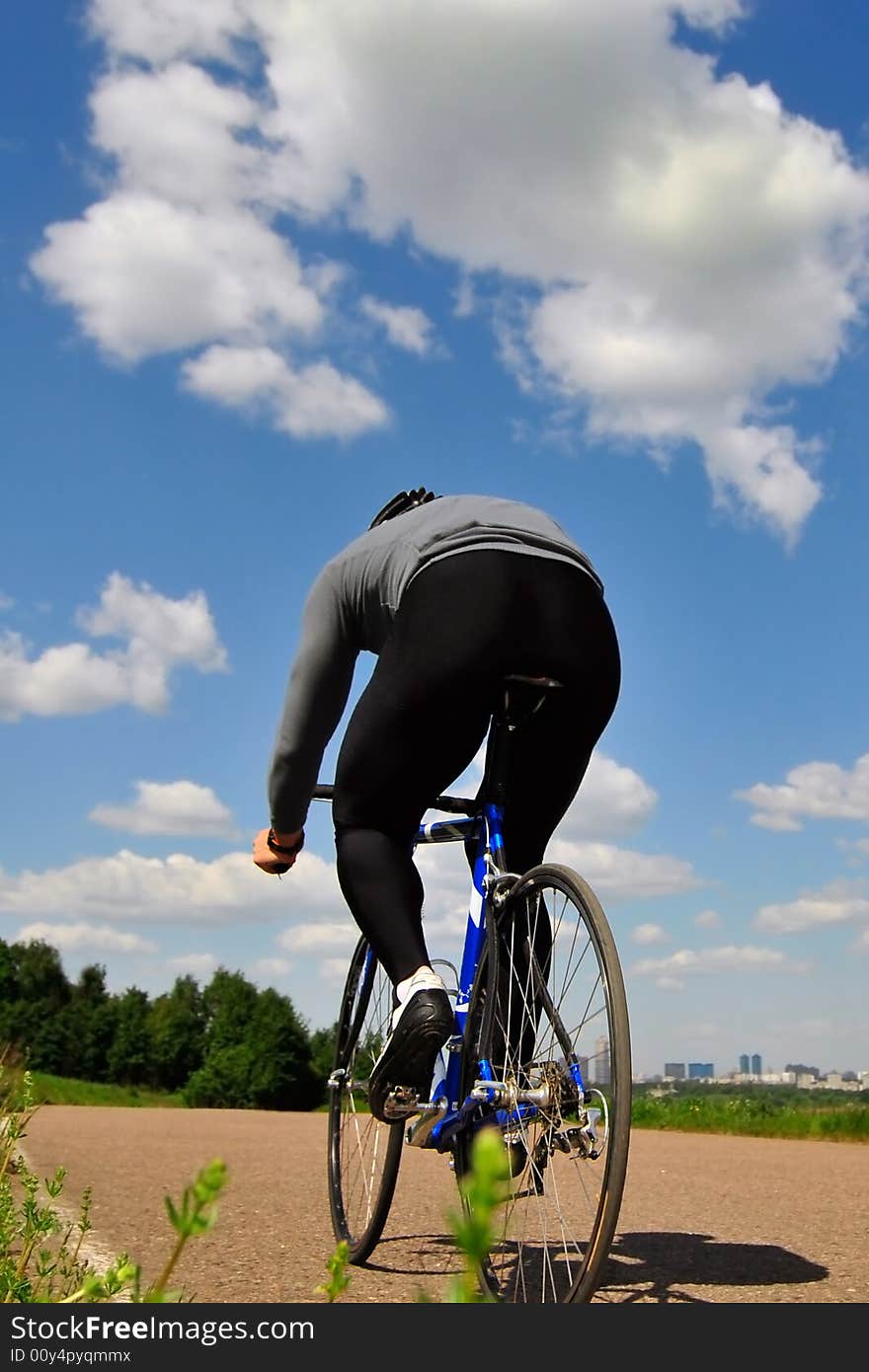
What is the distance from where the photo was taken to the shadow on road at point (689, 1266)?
3.71 meters

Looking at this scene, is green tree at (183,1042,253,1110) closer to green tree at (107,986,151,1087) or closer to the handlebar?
green tree at (107,986,151,1087)

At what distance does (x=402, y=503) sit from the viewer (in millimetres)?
4082

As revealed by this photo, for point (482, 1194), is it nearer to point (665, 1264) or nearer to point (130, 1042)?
point (665, 1264)

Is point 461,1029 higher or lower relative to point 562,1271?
higher

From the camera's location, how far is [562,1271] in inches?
130

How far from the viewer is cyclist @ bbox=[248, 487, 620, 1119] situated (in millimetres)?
3381

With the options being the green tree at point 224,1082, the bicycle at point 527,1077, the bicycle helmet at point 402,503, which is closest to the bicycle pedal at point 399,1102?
the bicycle at point 527,1077

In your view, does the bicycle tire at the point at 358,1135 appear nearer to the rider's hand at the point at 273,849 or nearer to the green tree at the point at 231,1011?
the rider's hand at the point at 273,849

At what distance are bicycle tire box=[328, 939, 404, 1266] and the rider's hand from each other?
63cm

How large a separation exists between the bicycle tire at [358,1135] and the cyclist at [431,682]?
0.79 m

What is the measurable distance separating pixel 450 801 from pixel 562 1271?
1318mm

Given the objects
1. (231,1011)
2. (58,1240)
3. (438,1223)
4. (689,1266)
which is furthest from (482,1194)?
(231,1011)
